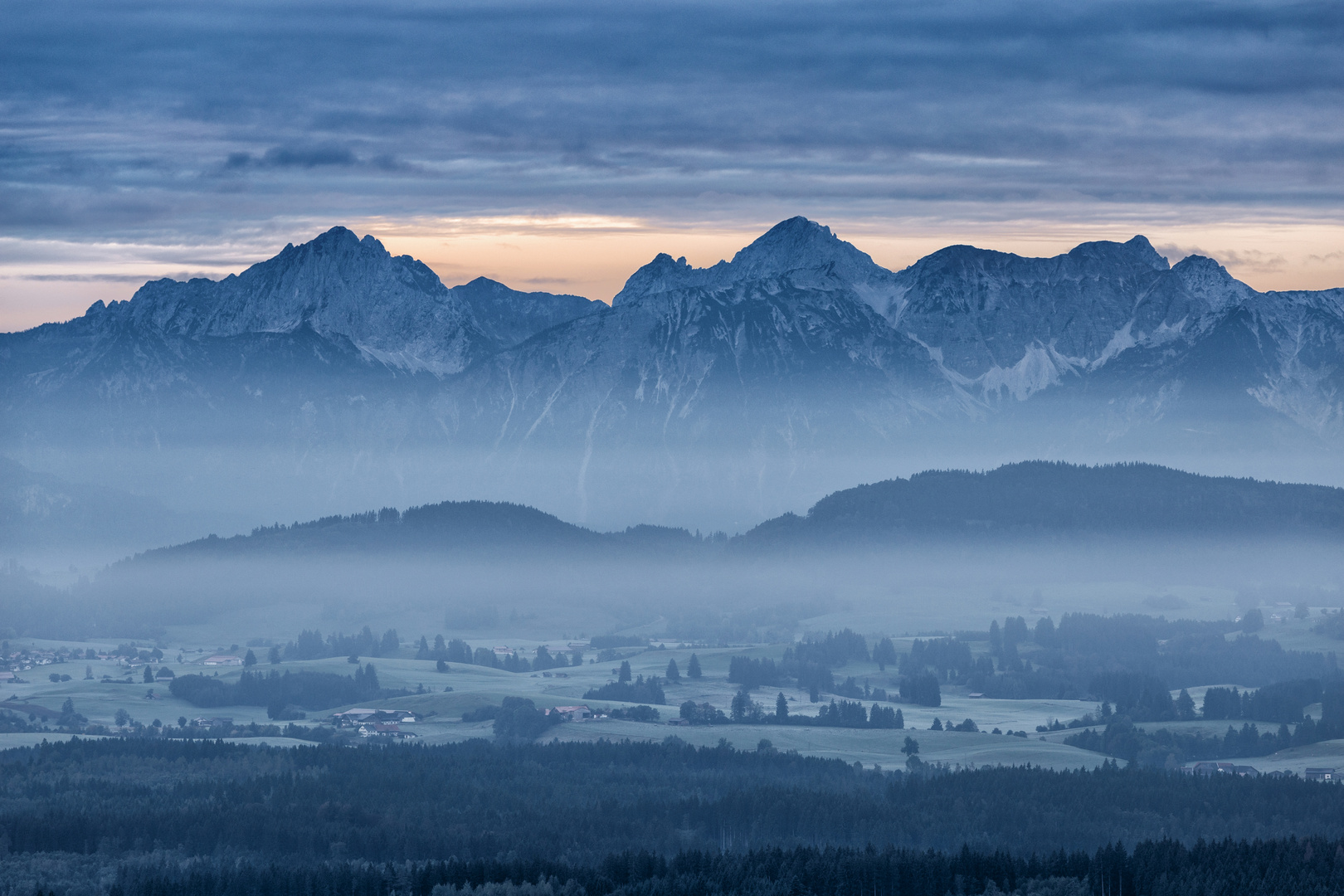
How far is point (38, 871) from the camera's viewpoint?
646 feet

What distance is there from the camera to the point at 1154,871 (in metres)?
186

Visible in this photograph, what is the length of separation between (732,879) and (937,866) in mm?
19213

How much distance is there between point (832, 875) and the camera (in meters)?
185

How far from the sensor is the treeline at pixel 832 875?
595ft

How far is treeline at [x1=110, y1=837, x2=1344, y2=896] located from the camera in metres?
182

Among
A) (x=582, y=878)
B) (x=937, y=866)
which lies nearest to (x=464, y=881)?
(x=582, y=878)

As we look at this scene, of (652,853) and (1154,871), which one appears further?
(652,853)

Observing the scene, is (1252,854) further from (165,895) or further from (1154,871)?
(165,895)

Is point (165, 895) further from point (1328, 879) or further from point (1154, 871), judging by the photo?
point (1328, 879)

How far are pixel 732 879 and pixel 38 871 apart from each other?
6851 centimetres

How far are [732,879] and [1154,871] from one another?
129 ft

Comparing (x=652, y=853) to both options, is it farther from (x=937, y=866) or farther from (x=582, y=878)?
(x=937, y=866)

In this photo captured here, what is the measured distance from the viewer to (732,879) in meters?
187

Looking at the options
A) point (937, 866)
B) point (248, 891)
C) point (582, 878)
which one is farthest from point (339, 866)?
point (937, 866)
